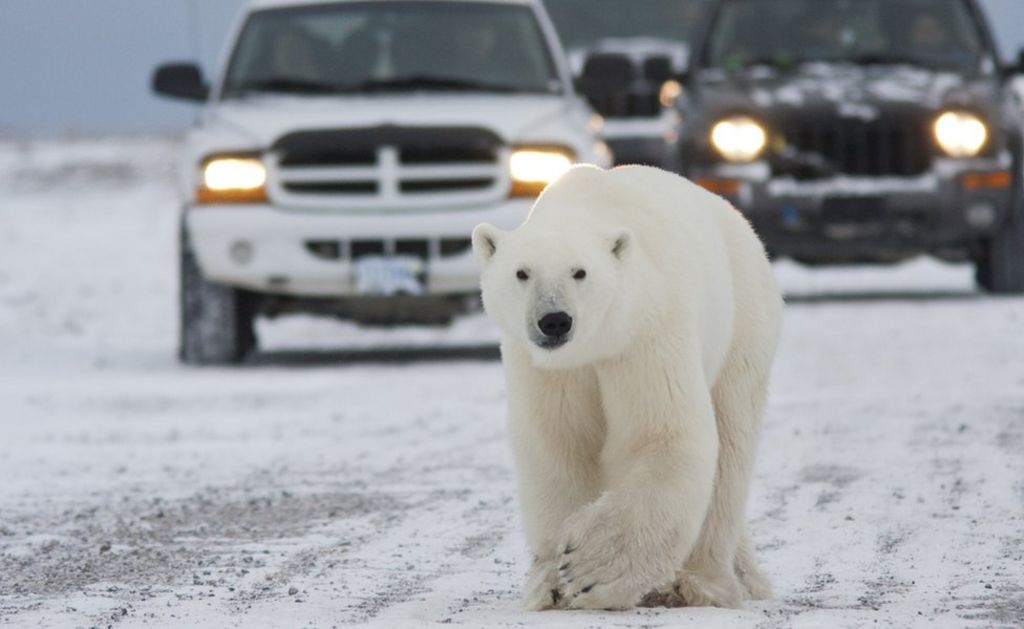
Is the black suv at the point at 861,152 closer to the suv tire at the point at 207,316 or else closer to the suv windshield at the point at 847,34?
the suv windshield at the point at 847,34

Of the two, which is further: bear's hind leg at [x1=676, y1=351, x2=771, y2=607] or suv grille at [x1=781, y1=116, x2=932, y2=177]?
suv grille at [x1=781, y1=116, x2=932, y2=177]

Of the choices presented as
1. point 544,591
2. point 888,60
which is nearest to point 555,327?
point 544,591

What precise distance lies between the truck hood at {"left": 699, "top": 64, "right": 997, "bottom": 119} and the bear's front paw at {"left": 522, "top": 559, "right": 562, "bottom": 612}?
8.91 metres

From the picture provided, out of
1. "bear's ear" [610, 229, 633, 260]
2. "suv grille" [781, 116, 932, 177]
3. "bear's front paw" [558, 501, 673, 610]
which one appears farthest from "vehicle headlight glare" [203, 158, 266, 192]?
"bear's front paw" [558, 501, 673, 610]

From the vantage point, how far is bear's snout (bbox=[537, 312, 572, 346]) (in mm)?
4438

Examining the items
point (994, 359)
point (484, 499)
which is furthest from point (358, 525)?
point (994, 359)

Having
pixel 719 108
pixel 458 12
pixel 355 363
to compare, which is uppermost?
pixel 458 12

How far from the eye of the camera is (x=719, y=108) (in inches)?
523

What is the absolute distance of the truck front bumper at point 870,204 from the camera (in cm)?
1327

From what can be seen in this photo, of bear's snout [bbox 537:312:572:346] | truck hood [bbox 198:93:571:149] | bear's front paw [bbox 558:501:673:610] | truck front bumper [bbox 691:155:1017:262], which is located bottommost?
truck front bumper [bbox 691:155:1017:262]

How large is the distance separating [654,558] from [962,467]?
2.81 metres

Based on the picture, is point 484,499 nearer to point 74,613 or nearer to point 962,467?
point 962,467

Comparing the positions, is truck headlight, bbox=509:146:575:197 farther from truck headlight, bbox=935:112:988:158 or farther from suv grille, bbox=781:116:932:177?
truck headlight, bbox=935:112:988:158

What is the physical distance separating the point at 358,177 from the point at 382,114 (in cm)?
34
